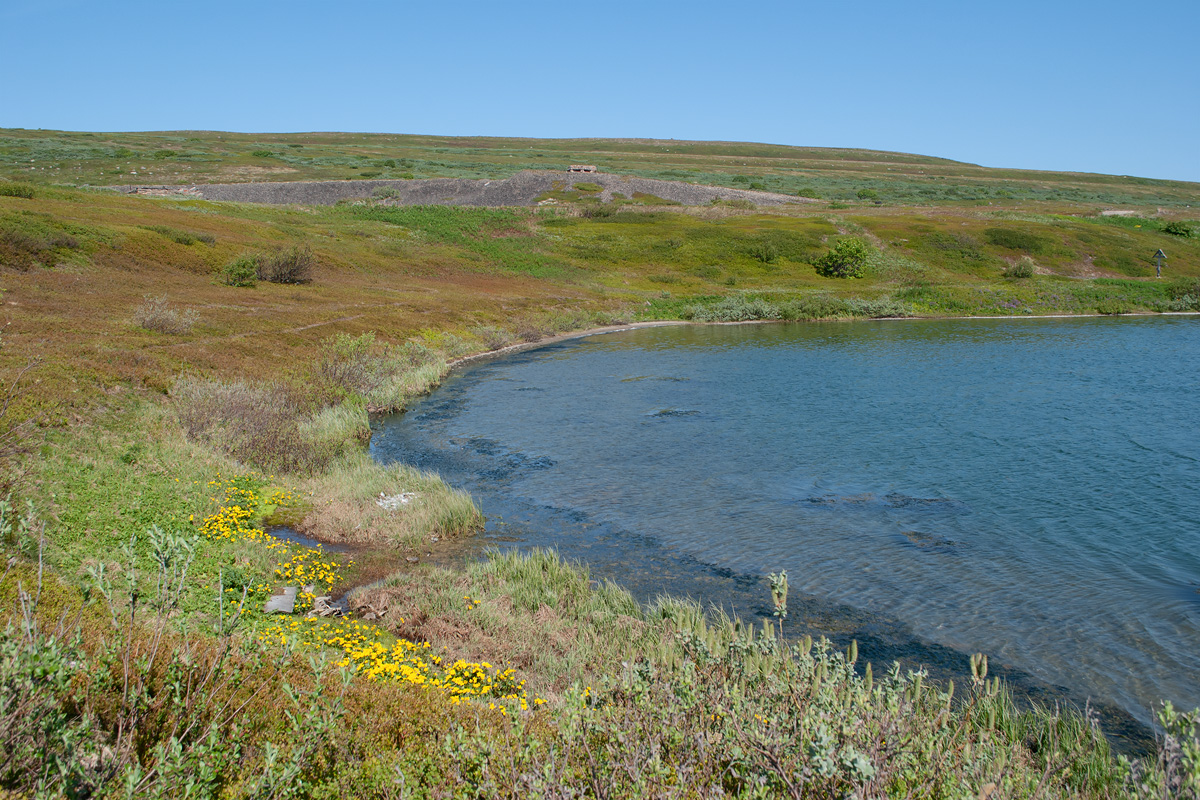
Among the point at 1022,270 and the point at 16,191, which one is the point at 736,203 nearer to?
the point at 1022,270

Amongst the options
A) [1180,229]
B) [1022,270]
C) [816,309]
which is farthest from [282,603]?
[1180,229]

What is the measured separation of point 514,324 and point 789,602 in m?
34.2

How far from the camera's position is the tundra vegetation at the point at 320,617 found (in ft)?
14.6

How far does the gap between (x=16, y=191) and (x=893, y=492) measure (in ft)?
180

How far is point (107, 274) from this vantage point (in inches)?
1369

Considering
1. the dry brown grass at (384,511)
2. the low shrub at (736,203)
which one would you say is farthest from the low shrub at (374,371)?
the low shrub at (736,203)

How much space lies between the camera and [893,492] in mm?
16156

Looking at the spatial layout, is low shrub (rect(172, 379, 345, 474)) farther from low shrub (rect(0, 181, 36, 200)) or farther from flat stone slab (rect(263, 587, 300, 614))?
low shrub (rect(0, 181, 36, 200))

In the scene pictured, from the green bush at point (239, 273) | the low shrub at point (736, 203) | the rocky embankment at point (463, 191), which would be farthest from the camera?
the low shrub at point (736, 203)

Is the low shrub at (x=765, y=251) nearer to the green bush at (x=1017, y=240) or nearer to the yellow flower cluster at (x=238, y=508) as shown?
the green bush at (x=1017, y=240)

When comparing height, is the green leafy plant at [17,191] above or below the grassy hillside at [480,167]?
below

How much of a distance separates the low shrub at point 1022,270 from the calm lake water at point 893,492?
31264 millimetres

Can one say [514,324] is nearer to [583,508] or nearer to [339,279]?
[339,279]

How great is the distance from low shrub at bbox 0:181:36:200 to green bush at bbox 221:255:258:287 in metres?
18.8
